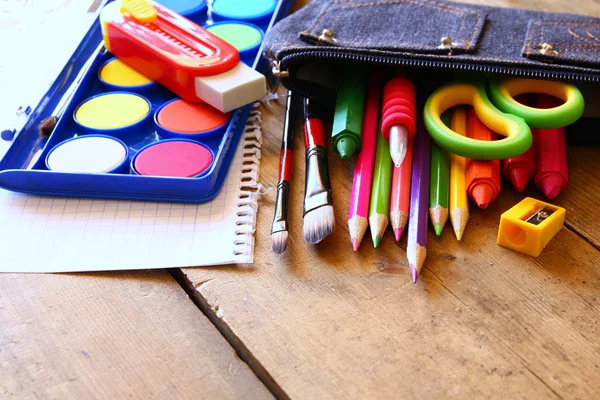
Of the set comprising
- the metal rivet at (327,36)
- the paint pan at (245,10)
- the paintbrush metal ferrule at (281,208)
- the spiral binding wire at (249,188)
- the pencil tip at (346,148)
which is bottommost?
the spiral binding wire at (249,188)

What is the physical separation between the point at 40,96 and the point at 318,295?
40 cm

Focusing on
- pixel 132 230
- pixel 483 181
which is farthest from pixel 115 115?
pixel 483 181

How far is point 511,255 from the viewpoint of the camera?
544mm

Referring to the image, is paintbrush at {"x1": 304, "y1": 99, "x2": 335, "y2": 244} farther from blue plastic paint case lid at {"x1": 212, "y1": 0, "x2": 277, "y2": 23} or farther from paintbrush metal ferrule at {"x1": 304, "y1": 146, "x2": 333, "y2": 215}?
blue plastic paint case lid at {"x1": 212, "y1": 0, "x2": 277, "y2": 23}

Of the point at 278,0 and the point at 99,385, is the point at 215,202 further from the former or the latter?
the point at 278,0

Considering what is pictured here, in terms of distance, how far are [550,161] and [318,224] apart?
210 mm

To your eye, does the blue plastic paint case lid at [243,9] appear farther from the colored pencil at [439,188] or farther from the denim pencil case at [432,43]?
the colored pencil at [439,188]

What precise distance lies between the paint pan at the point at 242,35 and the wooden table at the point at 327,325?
0.28 metres

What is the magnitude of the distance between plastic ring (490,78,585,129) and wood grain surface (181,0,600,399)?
0.22ft

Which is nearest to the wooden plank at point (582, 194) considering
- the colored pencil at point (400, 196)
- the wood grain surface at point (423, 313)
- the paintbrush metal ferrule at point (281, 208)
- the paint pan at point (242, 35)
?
the wood grain surface at point (423, 313)

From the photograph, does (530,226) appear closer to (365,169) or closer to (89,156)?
(365,169)

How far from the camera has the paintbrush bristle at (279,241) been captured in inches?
21.6

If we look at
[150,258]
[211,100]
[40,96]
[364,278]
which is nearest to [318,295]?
[364,278]

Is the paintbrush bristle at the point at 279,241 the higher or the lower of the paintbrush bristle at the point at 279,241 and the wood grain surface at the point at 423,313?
the higher
